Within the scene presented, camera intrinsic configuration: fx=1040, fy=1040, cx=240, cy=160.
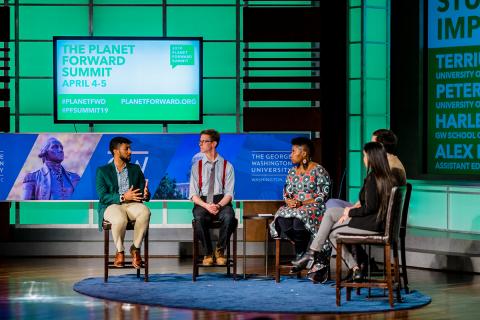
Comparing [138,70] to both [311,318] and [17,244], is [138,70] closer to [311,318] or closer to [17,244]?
[17,244]

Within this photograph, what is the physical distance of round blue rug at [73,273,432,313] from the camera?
23.6ft

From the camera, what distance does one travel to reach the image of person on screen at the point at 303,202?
8.52 metres

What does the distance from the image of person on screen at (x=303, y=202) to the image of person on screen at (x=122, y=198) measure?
1.14 metres

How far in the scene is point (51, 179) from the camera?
10656mm

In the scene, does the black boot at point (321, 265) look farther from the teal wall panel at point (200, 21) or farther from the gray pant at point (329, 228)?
the teal wall panel at point (200, 21)

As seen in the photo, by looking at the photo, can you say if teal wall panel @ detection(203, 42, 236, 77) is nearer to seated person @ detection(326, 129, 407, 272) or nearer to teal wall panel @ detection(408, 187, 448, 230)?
teal wall panel @ detection(408, 187, 448, 230)

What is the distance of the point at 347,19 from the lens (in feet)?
36.8

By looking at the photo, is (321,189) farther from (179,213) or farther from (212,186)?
(179,213)

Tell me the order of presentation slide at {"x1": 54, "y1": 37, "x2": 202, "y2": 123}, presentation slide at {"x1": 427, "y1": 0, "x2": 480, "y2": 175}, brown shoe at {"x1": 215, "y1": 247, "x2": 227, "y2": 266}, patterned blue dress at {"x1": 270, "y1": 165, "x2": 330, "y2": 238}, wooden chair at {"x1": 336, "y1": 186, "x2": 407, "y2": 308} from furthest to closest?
presentation slide at {"x1": 54, "y1": 37, "x2": 202, "y2": 123}, presentation slide at {"x1": 427, "y1": 0, "x2": 480, "y2": 175}, brown shoe at {"x1": 215, "y1": 247, "x2": 227, "y2": 266}, patterned blue dress at {"x1": 270, "y1": 165, "x2": 330, "y2": 238}, wooden chair at {"x1": 336, "y1": 186, "x2": 407, "y2": 308}

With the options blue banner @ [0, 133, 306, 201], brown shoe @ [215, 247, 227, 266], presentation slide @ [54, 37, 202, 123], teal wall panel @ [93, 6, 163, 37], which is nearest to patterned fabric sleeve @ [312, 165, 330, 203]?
brown shoe @ [215, 247, 227, 266]

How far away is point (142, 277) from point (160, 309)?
1.79m

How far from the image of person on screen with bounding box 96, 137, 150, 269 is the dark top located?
203 cm

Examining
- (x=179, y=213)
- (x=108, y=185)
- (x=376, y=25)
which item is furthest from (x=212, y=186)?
(x=376, y=25)

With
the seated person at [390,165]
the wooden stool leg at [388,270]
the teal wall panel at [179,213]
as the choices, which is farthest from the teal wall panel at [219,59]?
the wooden stool leg at [388,270]
